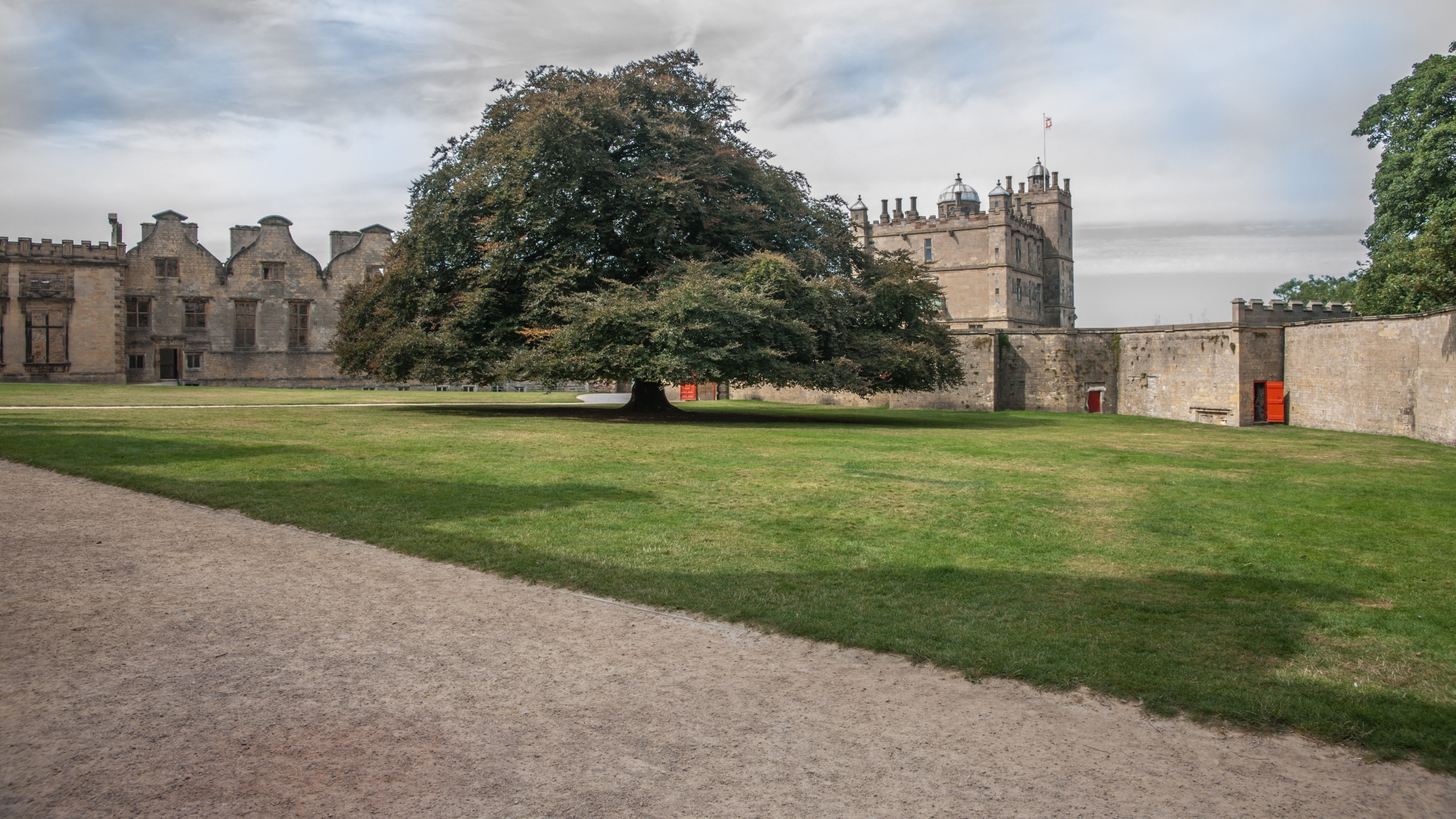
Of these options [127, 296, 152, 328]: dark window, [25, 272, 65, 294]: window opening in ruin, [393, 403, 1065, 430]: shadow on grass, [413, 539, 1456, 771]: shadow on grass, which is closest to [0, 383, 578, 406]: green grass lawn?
[393, 403, 1065, 430]: shadow on grass

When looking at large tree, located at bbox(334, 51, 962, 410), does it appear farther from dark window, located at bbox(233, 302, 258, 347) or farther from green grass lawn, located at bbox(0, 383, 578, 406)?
dark window, located at bbox(233, 302, 258, 347)

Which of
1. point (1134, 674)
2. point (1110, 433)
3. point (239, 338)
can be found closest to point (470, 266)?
point (1110, 433)

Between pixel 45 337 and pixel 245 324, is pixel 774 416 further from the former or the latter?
pixel 45 337

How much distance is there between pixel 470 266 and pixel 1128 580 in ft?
75.1

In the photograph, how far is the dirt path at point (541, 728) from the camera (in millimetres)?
3777

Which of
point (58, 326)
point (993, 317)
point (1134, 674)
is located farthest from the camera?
point (993, 317)

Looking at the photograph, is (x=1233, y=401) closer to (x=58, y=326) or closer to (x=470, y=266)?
(x=470, y=266)

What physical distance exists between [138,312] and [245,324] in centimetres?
544

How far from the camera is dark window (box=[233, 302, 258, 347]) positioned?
54.8 meters

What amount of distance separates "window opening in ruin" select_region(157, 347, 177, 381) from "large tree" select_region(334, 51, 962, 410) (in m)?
31.7

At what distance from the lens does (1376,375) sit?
963 inches

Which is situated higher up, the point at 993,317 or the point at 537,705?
the point at 993,317

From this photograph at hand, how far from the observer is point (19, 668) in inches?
194

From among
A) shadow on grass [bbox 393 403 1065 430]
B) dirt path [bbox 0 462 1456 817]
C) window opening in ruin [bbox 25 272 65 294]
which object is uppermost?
window opening in ruin [bbox 25 272 65 294]
